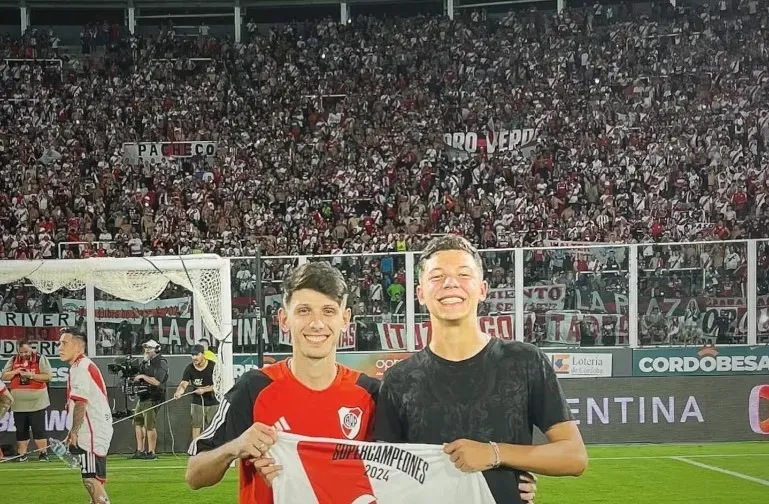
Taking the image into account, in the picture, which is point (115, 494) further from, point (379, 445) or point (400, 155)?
point (400, 155)

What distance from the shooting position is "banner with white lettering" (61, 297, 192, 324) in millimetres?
16094

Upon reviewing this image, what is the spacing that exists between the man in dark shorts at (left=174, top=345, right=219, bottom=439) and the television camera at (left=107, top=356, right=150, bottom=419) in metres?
0.66

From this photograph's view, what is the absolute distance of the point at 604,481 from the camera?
1245cm

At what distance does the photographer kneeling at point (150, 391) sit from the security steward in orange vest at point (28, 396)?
4.63 ft

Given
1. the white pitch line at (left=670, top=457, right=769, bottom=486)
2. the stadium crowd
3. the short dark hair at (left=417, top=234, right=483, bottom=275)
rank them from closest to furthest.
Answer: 1. the short dark hair at (left=417, top=234, right=483, bottom=275)
2. the white pitch line at (left=670, top=457, right=769, bottom=486)
3. the stadium crowd

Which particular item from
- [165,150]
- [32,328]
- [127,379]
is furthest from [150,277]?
[165,150]

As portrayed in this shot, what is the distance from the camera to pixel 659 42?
28.1 metres

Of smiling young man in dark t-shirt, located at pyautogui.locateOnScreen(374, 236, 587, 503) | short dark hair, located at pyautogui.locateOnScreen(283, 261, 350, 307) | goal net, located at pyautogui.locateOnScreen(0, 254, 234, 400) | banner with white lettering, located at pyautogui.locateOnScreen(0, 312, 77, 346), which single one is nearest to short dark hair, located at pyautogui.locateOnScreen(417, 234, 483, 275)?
smiling young man in dark t-shirt, located at pyautogui.locateOnScreen(374, 236, 587, 503)

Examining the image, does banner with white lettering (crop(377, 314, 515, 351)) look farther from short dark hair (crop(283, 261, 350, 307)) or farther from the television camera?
short dark hair (crop(283, 261, 350, 307))

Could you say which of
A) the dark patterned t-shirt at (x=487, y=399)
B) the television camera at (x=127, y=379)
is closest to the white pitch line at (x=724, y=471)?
the television camera at (x=127, y=379)

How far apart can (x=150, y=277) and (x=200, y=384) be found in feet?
7.97

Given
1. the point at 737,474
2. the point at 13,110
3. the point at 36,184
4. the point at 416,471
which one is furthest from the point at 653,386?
the point at 13,110

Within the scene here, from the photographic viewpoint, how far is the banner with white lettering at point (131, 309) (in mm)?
16094

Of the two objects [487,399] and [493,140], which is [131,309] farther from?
[487,399]
